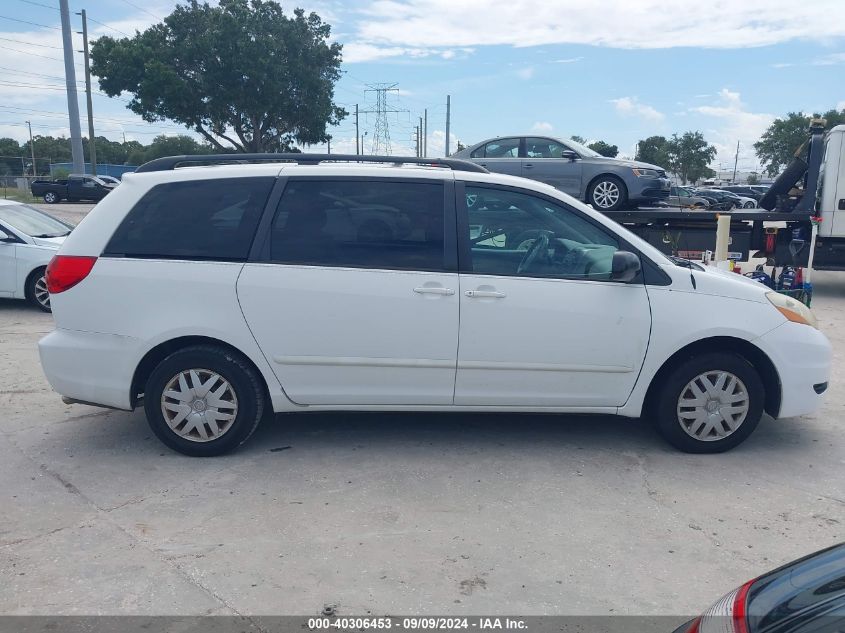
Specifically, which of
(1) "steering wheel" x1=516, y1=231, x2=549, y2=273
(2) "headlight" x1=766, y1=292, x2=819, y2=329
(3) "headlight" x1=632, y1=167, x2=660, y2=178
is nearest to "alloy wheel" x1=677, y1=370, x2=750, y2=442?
(2) "headlight" x1=766, y1=292, x2=819, y2=329

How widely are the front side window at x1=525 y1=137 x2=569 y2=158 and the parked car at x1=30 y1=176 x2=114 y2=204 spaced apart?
29.3m

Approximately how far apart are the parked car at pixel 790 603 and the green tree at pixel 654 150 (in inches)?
2914

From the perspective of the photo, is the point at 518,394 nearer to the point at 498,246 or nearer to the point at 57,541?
the point at 498,246

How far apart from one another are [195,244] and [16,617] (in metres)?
2.38

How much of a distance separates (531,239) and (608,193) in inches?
349

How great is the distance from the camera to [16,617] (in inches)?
120

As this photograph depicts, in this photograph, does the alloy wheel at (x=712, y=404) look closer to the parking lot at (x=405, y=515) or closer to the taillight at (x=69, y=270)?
the parking lot at (x=405, y=515)

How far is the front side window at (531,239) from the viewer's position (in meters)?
4.71

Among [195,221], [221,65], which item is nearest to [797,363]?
[195,221]

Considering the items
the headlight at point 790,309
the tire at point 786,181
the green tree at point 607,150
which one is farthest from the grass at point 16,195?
the headlight at point 790,309

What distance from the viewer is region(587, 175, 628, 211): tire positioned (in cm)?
1298

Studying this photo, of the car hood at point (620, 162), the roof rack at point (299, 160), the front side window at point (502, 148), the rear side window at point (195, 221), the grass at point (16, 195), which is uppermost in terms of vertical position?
the front side window at point (502, 148)

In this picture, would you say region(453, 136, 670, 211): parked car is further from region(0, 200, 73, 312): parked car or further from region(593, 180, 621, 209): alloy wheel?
region(0, 200, 73, 312): parked car

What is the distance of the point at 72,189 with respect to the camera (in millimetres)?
38062
